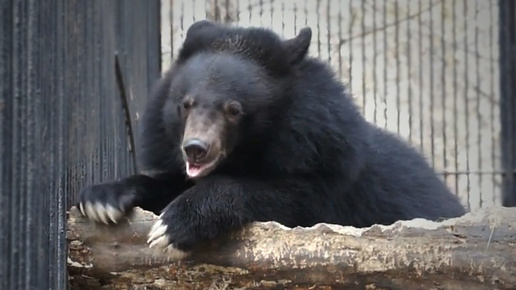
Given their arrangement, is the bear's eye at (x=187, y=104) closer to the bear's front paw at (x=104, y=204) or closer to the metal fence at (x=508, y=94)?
the bear's front paw at (x=104, y=204)

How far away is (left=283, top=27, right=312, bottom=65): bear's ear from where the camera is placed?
12.8 ft

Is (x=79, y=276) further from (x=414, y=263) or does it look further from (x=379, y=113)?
(x=379, y=113)

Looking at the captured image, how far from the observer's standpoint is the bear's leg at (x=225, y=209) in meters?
3.06

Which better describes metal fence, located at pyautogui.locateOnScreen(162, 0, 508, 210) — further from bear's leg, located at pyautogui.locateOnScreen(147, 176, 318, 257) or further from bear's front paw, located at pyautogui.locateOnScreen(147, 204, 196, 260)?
bear's front paw, located at pyautogui.locateOnScreen(147, 204, 196, 260)

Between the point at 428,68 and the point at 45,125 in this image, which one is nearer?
the point at 45,125

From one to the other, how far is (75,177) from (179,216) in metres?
0.60

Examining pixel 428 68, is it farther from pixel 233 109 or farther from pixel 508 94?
pixel 233 109

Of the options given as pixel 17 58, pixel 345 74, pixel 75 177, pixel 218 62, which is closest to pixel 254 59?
pixel 218 62

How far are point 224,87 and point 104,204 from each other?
0.80 m

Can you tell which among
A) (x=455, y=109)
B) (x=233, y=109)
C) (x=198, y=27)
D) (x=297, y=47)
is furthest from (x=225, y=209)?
(x=455, y=109)

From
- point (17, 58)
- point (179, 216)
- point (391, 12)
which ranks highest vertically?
point (391, 12)

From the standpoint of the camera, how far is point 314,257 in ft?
9.57

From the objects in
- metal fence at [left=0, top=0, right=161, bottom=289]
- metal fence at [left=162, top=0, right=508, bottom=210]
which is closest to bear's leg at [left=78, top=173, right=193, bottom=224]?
metal fence at [left=0, top=0, right=161, bottom=289]

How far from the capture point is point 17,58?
2352mm
